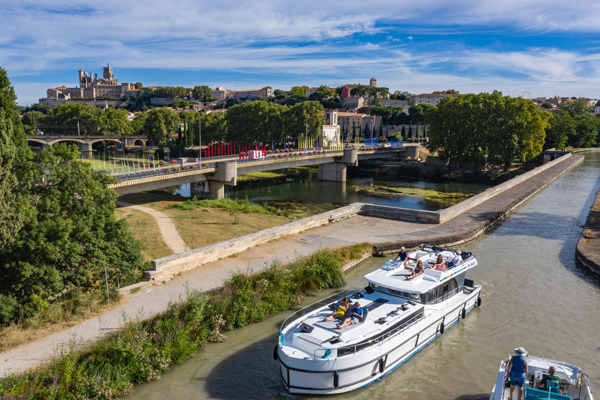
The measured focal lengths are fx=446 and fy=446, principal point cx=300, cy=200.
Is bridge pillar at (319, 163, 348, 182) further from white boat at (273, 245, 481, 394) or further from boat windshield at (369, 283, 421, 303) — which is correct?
boat windshield at (369, 283, 421, 303)

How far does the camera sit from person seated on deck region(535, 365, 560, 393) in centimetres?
1059

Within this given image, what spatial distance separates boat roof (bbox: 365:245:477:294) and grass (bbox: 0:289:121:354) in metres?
9.24

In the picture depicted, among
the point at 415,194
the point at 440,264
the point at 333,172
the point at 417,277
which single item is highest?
the point at 440,264

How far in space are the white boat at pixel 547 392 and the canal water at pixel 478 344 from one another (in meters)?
1.41

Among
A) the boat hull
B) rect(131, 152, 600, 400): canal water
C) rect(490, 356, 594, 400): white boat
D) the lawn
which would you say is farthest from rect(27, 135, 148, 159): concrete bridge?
rect(490, 356, 594, 400): white boat

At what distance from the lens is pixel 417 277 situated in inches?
620

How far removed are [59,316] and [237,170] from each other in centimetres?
3728

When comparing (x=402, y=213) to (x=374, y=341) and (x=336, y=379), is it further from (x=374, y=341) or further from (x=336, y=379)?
(x=336, y=379)

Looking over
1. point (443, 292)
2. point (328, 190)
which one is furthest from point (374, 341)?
point (328, 190)

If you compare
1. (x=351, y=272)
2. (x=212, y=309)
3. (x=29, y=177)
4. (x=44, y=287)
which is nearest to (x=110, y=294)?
(x=44, y=287)

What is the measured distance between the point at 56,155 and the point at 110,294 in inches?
245

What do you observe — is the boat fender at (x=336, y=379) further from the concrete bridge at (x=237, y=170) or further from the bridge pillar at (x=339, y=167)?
the bridge pillar at (x=339, y=167)

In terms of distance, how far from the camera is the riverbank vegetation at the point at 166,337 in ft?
36.0

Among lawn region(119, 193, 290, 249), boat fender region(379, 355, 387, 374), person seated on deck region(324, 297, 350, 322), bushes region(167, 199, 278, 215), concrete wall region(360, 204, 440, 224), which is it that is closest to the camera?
boat fender region(379, 355, 387, 374)
